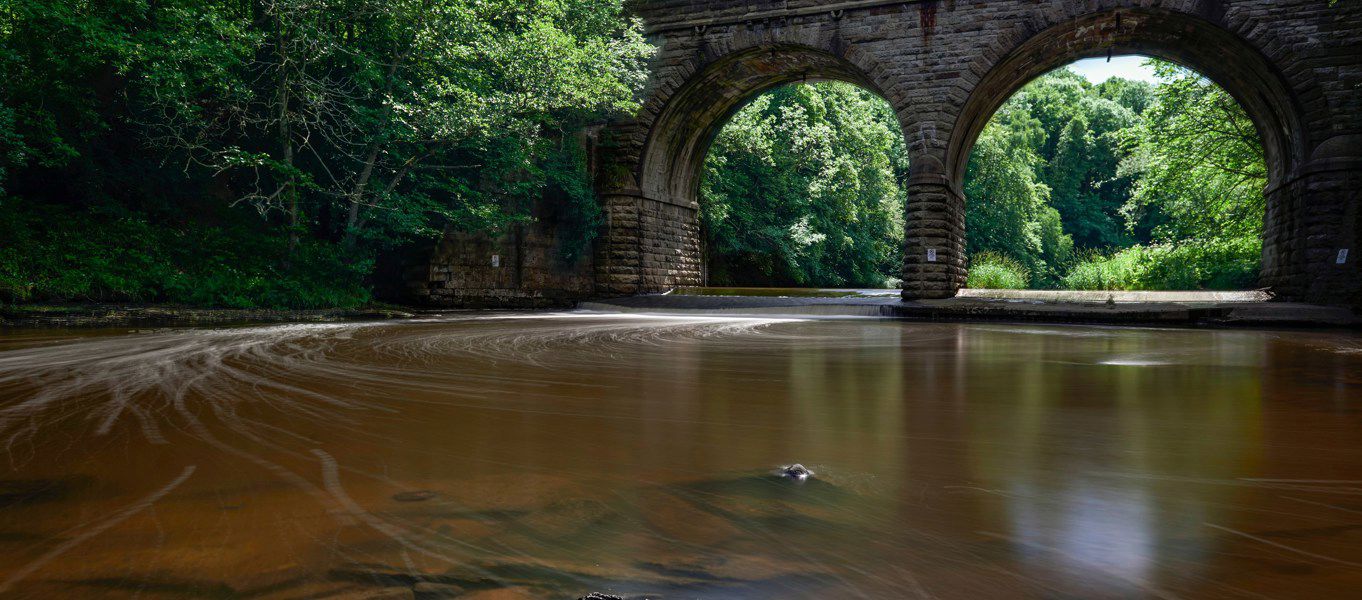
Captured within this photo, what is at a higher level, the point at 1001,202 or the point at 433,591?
the point at 1001,202

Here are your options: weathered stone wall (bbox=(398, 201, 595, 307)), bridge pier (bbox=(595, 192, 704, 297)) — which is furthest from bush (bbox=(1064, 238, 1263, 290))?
weathered stone wall (bbox=(398, 201, 595, 307))

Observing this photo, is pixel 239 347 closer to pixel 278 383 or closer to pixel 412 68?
pixel 278 383

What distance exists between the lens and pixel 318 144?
13.8m

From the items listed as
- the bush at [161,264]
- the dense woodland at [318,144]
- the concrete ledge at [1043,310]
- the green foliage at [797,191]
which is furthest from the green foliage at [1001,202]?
the bush at [161,264]

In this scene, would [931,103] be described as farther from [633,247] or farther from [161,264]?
[161,264]

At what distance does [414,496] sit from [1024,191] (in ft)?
106

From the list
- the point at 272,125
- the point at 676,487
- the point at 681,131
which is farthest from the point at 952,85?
the point at 676,487

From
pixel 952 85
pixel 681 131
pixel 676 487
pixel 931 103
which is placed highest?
pixel 952 85

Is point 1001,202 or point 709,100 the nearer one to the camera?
point 709,100

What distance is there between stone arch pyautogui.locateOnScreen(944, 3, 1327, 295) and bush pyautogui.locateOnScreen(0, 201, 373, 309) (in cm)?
1145

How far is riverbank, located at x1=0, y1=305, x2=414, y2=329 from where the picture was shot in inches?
336

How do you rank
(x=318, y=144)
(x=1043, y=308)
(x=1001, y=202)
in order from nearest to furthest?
(x=1043, y=308) < (x=318, y=144) < (x=1001, y=202)

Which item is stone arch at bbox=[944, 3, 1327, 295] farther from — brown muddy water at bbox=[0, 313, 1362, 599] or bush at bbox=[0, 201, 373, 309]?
brown muddy water at bbox=[0, 313, 1362, 599]

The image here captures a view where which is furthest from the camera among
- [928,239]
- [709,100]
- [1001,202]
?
[1001,202]
